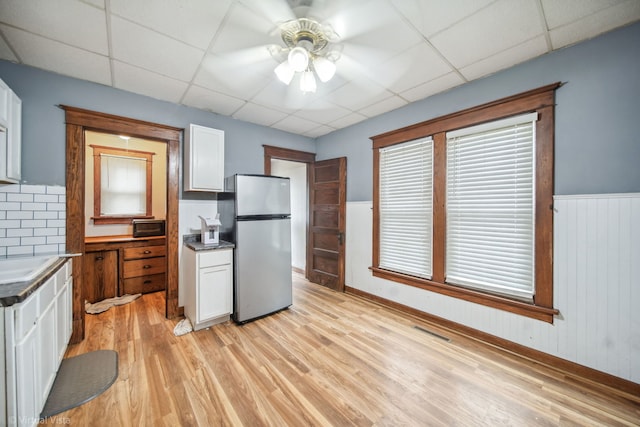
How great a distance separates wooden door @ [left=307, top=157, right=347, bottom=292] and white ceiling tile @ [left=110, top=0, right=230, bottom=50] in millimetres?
2431

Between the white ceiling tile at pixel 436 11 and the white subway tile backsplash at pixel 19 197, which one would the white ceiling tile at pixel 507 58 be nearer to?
the white ceiling tile at pixel 436 11

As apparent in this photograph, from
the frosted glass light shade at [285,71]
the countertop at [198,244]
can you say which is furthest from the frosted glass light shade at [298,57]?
the countertop at [198,244]

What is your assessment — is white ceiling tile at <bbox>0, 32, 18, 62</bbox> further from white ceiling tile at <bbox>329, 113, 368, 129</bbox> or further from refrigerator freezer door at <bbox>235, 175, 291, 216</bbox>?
white ceiling tile at <bbox>329, 113, 368, 129</bbox>

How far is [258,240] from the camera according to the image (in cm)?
287

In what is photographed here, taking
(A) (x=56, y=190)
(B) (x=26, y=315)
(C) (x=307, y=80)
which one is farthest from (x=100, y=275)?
(C) (x=307, y=80)

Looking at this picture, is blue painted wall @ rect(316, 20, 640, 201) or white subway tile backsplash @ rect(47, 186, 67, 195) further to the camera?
white subway tile backsplash @ rect(47, 186, 67, 195)

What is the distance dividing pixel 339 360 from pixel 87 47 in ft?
10.9

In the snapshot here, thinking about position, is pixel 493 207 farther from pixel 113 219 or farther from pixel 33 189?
pixel 113 219

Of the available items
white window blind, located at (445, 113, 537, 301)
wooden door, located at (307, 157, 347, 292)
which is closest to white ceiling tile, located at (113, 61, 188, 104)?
wooden door, located at (307, 157, 347, 292)

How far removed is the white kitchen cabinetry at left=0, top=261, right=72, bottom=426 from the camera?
46.4 inches

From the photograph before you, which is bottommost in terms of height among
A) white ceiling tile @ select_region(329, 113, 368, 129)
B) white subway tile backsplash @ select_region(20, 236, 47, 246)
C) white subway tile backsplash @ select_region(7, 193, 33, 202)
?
white subway tile backsplash @ select_region(20, 236, 47, 246)

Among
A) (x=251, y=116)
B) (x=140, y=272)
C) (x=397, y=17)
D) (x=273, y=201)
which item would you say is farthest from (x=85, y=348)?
(x=397, y=17)

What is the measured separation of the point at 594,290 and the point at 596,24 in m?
1.93

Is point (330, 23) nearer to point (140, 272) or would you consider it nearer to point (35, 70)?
point (35, 70)
